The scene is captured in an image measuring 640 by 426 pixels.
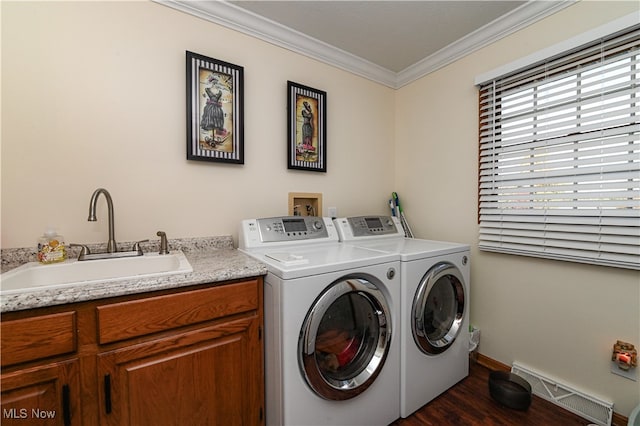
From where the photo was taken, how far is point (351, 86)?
93.0 inches

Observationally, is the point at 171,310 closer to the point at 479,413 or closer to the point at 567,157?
the point at 479,413

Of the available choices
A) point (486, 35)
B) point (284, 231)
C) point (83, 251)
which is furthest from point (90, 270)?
point (486, 35)

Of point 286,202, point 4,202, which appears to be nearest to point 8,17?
point 4,202

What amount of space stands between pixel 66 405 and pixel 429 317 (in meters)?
1.64

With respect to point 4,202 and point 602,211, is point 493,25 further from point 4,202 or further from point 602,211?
point 4,202

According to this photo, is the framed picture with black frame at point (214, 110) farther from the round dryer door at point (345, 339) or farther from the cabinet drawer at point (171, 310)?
the round dryer door at point (345, 339)

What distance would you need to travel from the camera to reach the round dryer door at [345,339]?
3.80 ft

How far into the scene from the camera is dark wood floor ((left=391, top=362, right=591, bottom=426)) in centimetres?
147

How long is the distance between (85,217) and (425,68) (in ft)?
8.61

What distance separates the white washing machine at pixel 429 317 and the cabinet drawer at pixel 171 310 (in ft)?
2.70

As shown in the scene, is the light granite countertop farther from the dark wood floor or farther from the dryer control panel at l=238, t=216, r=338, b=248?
the dark wood floor

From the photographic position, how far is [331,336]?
4.25 ft

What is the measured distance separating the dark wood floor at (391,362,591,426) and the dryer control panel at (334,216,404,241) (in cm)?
108

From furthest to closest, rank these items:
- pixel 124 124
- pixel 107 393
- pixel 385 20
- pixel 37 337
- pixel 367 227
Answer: pixel 367 227, pixel 385 20, pixel 124 124, pixel 107 393, pixel 37 337
